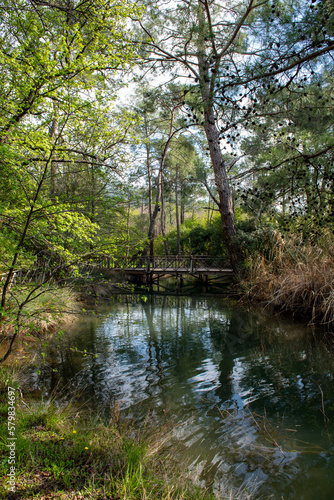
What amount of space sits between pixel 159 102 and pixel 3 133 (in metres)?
8.36

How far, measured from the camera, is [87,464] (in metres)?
2.00

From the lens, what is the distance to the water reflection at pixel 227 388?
8.16 ft

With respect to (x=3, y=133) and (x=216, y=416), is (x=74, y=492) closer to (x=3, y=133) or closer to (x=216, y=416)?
(x=216, y=416)

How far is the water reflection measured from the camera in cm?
249

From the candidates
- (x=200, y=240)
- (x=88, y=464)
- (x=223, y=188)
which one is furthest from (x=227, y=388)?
(x=200, y=240)

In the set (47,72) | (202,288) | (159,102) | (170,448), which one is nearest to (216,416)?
(170,448)

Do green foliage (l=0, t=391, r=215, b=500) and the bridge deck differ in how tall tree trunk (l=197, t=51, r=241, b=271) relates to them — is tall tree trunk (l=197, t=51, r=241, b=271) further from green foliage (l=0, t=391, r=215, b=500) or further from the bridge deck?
green foliage (l=0, t=391, r=215, b=500)

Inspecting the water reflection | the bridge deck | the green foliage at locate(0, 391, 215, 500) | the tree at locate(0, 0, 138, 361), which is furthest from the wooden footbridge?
the green foliage at locate(0, 391, 215, 500)

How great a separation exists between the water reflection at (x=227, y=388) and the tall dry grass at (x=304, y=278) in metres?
0.65

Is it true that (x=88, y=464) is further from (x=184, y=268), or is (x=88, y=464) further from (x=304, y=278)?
(x=184, y=268)

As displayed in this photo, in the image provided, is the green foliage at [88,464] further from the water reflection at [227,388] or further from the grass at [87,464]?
the water reflection at [227,388]

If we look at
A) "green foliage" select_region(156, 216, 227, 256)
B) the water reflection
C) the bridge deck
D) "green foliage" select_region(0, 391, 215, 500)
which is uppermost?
"green foliage" select_region(156, 216, 227, 256)

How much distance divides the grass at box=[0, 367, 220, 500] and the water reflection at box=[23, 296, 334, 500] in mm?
529

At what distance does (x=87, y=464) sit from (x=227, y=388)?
239 cm
